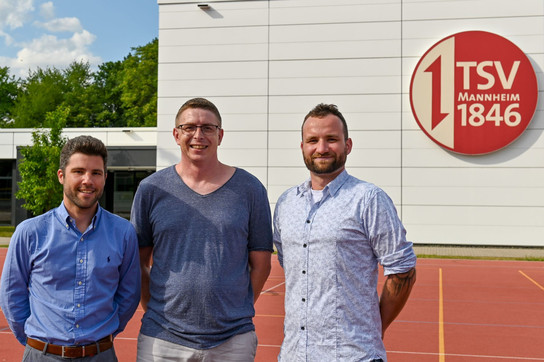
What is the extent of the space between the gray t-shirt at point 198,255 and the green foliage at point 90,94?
49.7m

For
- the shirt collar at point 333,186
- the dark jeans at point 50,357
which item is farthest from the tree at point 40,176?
the shirt collar at point 333,186

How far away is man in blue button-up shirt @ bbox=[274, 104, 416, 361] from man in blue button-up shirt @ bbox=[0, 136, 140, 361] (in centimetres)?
96

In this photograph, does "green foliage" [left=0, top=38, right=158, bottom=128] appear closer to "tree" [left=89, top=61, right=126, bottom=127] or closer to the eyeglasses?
"tree" [left=89, top=61, right=126, bottom=127]

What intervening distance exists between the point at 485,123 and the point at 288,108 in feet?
24.0

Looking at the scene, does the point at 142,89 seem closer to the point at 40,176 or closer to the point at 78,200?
the point at 40,176

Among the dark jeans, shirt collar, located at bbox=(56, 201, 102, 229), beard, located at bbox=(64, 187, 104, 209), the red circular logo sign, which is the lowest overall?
the dark jeans

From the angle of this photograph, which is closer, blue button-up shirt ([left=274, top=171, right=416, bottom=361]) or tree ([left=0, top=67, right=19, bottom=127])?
blue button-up shirt ([left=274, top=171, right=416, bottom=361])

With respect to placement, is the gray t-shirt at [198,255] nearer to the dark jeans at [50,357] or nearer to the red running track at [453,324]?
the dark jeans at [50,357]

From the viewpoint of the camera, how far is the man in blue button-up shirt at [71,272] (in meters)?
3.23

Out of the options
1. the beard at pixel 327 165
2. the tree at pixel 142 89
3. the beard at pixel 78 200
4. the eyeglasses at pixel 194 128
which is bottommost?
the beard at pixel 78 200

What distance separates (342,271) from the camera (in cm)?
305

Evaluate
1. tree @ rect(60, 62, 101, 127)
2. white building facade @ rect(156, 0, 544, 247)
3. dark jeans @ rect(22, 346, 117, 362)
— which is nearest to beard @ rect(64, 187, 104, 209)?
dark jeans @ rect(22, 346, 117, 362)

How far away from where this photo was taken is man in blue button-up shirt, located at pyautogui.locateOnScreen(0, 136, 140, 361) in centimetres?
323

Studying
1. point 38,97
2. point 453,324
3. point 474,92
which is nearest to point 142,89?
point 38,97
